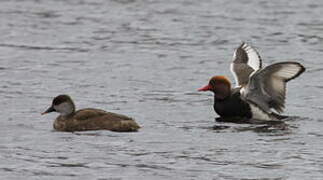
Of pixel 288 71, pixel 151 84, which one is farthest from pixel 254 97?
pixel 151 84

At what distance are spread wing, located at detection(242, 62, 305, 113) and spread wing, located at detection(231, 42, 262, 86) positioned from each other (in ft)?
2.40

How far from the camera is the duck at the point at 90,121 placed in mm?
13648

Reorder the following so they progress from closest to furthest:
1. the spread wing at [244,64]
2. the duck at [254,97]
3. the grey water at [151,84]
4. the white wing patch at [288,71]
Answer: the grey water at [151,84], the white wing patch at [288,71], the duck at [254,97], the spread wing at [244,64]

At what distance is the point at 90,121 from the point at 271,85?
9.87 ft

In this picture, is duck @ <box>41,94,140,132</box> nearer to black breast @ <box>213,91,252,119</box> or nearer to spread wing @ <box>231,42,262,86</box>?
black breast @ <box>213,91,252,119</box>

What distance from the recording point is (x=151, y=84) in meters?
17.8

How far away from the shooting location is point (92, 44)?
22078mm

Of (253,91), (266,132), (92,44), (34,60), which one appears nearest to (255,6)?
(92,44)

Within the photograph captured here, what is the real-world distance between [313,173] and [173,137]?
2.51m

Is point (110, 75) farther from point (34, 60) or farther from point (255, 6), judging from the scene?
point (255, 6)

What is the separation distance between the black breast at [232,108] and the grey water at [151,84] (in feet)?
0.61

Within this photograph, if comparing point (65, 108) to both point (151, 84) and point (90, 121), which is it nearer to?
point (90, 121)

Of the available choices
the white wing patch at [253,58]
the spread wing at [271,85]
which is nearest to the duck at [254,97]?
the spread wing at [271,85]

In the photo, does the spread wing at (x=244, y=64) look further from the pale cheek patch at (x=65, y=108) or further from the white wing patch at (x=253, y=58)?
the pale cheek patch at (x=65, y=108)
